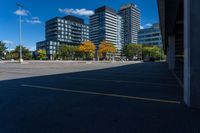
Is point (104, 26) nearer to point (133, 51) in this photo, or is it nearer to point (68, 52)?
point (133, 51)

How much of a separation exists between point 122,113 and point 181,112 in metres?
1.52

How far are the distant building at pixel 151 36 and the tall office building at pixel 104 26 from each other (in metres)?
21.4

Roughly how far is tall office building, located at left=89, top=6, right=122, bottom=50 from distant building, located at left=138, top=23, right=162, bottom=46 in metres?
21.4

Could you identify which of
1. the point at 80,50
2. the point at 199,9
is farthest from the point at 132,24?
the point at 199,9

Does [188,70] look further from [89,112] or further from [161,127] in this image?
[89,112]

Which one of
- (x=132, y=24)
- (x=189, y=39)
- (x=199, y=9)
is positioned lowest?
(x=189, y=39)

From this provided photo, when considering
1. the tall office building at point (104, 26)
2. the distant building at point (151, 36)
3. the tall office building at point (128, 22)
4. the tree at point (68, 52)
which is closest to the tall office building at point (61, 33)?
the tall office building at point (104, 26)

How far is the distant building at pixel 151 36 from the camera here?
128 meters

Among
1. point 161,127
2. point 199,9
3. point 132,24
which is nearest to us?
point 161,127

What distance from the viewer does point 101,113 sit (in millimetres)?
4996

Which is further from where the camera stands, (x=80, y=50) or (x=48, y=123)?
(x=80, y=50)

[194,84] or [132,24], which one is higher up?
[132,24]

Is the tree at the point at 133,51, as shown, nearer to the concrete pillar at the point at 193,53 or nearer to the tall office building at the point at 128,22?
the tall office building at the point at 128,22

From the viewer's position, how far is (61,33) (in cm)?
13888
